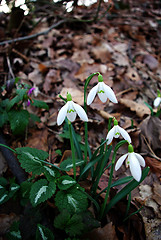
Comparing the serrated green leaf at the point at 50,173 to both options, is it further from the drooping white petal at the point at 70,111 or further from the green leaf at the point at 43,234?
the drooping white petal at the point at 70,111

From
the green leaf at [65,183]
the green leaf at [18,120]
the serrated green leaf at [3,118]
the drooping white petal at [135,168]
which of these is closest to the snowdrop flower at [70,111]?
the drooping white petal at [135,168]

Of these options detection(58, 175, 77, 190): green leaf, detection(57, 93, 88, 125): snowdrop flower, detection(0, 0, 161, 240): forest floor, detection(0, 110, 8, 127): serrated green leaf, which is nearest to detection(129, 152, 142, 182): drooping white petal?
detection(57, 93, 88, 125): snowdrop flower

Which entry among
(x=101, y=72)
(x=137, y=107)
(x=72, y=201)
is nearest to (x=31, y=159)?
(x=72, y=201)

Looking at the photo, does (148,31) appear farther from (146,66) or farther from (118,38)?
(146,66)

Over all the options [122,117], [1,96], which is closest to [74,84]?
[122,117]

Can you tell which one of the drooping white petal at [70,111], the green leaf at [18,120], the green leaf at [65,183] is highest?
the drooping white petal at [70,111]
